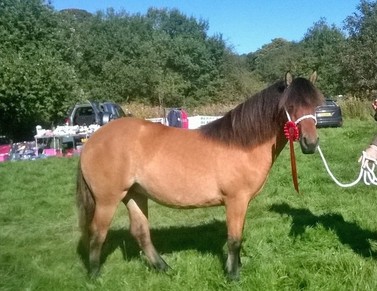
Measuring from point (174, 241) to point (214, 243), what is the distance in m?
0.53

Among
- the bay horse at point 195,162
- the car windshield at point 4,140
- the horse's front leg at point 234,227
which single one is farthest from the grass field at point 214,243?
the car windshield at point 4,140

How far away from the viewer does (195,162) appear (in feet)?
14.2

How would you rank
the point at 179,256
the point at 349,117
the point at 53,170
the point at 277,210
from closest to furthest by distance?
1. the point at 179,256
2. the point at 277,210
3. the point at 53,170
4. the point at 349,117

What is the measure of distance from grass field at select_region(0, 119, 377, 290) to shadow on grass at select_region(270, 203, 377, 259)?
1 centimetres

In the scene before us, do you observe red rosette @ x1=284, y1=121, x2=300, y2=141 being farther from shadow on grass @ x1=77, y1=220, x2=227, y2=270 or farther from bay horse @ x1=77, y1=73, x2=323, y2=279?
shadow on grass @ x1=77, y1=220, x2=227, y2=270

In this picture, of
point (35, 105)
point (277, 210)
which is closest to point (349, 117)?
point (35, 105)

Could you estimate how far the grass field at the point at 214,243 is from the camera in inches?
166

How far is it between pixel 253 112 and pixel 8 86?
16.1 m

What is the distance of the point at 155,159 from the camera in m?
4.39

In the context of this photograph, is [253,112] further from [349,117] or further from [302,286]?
[349,117]

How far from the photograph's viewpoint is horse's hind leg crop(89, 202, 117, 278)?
445 centimetres

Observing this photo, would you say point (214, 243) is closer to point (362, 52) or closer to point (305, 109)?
point (305, 109)

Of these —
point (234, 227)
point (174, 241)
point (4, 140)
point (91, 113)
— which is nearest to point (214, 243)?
point (174, 241)

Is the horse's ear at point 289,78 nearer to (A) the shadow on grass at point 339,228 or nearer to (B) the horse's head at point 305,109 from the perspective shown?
(B) the horse's head at point 305,109
